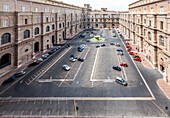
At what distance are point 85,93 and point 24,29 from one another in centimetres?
3685

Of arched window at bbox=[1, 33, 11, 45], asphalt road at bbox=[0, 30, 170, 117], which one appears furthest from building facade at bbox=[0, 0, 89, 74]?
asphalt road at bbox=[0, 30, 170, 117]

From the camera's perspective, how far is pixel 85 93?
30.2 metres

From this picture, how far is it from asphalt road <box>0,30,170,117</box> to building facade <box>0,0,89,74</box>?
8598mm

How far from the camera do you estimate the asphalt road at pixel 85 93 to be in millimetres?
24469

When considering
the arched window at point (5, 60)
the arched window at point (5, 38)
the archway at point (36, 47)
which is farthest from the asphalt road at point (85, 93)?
the archway at point (36, 47)

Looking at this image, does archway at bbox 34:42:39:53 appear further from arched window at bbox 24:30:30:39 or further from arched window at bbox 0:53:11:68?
arched window at bbox 0:53:11:68

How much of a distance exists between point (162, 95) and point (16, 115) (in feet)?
109

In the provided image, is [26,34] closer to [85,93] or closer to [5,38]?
[5,38]

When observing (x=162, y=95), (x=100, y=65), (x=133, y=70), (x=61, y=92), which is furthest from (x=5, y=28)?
(x=162, y=95)

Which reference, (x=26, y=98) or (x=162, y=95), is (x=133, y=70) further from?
(x=26, y=98)

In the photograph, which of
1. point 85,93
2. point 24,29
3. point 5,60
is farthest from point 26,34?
point 85,93

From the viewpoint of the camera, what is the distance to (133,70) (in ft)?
137

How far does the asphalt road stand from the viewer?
24.5m

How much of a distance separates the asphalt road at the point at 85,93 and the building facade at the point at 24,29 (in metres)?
8.60
